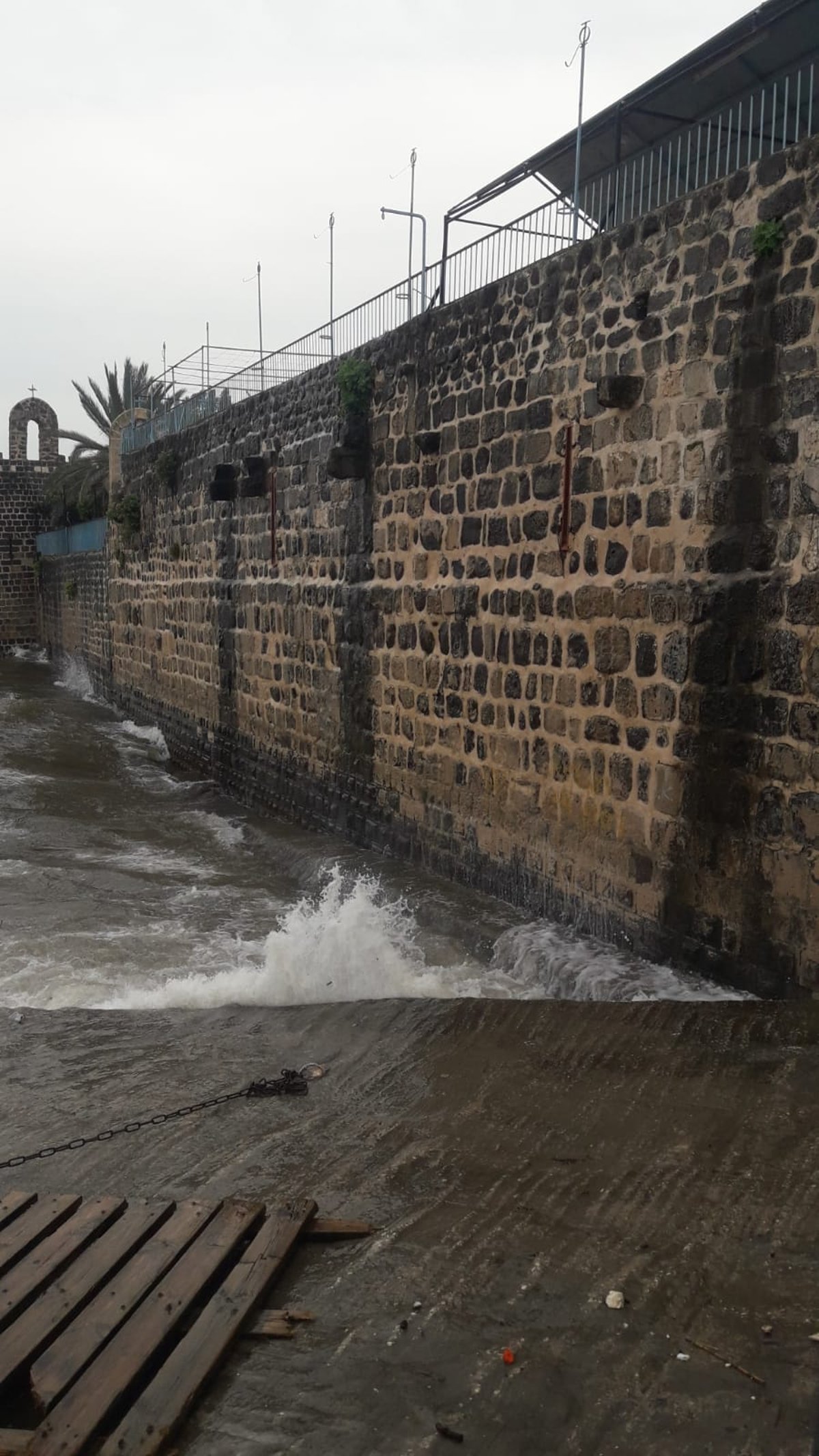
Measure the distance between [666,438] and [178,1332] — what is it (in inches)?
187

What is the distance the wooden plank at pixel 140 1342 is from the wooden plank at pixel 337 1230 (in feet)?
0.62

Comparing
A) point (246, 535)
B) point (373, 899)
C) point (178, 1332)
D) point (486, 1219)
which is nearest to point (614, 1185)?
point (486, 1219)

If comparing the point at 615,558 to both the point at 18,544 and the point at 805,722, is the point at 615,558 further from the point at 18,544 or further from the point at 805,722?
the point at 18,544

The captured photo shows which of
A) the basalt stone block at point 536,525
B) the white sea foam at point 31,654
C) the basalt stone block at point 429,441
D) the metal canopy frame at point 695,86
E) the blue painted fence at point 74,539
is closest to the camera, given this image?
the basalt stone block at point 536,525

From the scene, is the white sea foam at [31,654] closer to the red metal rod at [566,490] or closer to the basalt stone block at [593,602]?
the red metal rod at [566,490]

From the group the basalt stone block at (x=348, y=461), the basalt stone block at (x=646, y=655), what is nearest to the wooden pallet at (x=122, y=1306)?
the basalt stone block at (x=646, y=655)

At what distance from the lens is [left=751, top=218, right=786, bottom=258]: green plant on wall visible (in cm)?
514

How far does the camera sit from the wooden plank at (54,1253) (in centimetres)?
313

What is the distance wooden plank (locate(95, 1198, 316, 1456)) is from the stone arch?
3090 cm

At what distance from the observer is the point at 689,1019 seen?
5109mm

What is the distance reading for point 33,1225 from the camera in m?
3.54

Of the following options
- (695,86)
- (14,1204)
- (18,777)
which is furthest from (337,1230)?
(18,777)

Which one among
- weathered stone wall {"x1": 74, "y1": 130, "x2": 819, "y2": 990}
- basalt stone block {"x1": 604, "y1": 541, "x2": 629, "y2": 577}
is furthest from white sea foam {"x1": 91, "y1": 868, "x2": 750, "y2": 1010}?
basalt stone block {"x1": 604, "y1": 541, "x2": 629, "y2": 577}

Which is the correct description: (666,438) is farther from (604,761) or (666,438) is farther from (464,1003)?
(464,1003)
